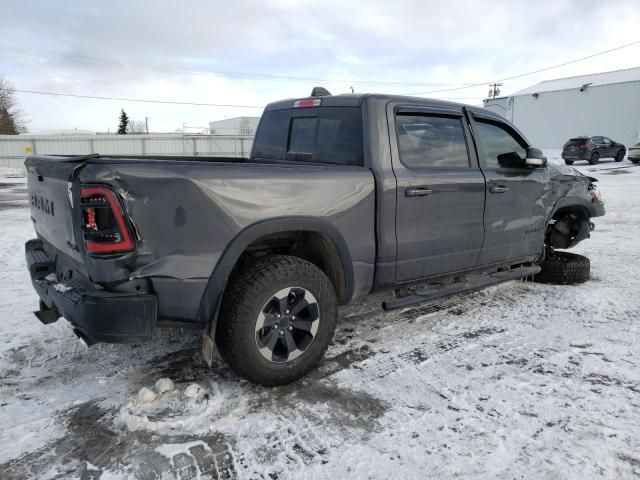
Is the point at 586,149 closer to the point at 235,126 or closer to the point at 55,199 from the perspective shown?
the point at 55,199

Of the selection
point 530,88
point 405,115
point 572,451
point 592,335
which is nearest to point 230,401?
point 572,451

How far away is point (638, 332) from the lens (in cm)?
388

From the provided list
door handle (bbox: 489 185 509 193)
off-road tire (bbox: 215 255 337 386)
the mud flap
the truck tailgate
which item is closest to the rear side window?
off-road tire (bbox: 215 255 337 386)

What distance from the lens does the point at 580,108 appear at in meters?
40.7

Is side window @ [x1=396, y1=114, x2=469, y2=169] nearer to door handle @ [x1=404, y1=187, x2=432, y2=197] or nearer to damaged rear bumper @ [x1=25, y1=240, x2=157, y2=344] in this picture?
door handle @ [x1=404, y1=187, x2=432, y2=197]

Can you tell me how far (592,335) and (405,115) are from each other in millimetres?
2316

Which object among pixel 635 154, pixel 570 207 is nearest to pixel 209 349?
pixel 570 207

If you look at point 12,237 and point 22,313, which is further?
point 12,237

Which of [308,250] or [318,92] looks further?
[318,92]

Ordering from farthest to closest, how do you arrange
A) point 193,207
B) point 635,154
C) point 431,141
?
point 635,154, point 431,141, point 193,207

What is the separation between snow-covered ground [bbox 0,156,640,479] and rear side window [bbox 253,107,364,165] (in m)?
1.46

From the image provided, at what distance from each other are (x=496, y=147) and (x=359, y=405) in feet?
9.05

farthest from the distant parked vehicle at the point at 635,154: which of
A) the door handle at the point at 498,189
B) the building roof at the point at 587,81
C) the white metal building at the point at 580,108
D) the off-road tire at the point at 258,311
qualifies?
the off-road tire at the point at 258,311

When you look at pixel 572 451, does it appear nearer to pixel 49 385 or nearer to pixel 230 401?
pixel 230 401
